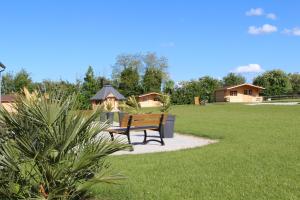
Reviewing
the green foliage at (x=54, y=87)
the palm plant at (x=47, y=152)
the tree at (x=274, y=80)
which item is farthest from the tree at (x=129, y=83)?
the palm plant at (x=47, y=152)

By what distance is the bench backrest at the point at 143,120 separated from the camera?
11258 mm

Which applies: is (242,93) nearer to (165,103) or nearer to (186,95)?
(186,95)

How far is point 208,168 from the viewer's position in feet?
23.8

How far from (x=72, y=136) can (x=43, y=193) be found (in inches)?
23.8

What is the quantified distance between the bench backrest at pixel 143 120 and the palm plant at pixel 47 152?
6.76 m

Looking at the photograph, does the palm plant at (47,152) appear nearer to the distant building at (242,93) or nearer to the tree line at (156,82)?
the tree line at (156,82)

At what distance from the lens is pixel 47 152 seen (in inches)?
165

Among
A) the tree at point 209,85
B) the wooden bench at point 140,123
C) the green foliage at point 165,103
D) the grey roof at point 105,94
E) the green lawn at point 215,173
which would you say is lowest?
the green lawn at point 215,173

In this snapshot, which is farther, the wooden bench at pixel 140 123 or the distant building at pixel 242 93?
the distant building at pixel 242 93

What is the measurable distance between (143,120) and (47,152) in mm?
7449

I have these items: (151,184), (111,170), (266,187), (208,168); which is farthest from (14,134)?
Result: (208,168)

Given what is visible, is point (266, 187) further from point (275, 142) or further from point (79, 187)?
point (275, 142)

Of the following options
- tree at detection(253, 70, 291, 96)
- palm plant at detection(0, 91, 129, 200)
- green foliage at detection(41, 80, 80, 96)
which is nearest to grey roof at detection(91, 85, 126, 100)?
green foliage at detection(41, 80, 80, 96)

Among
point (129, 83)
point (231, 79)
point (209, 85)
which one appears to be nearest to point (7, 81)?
point (129, 83)
